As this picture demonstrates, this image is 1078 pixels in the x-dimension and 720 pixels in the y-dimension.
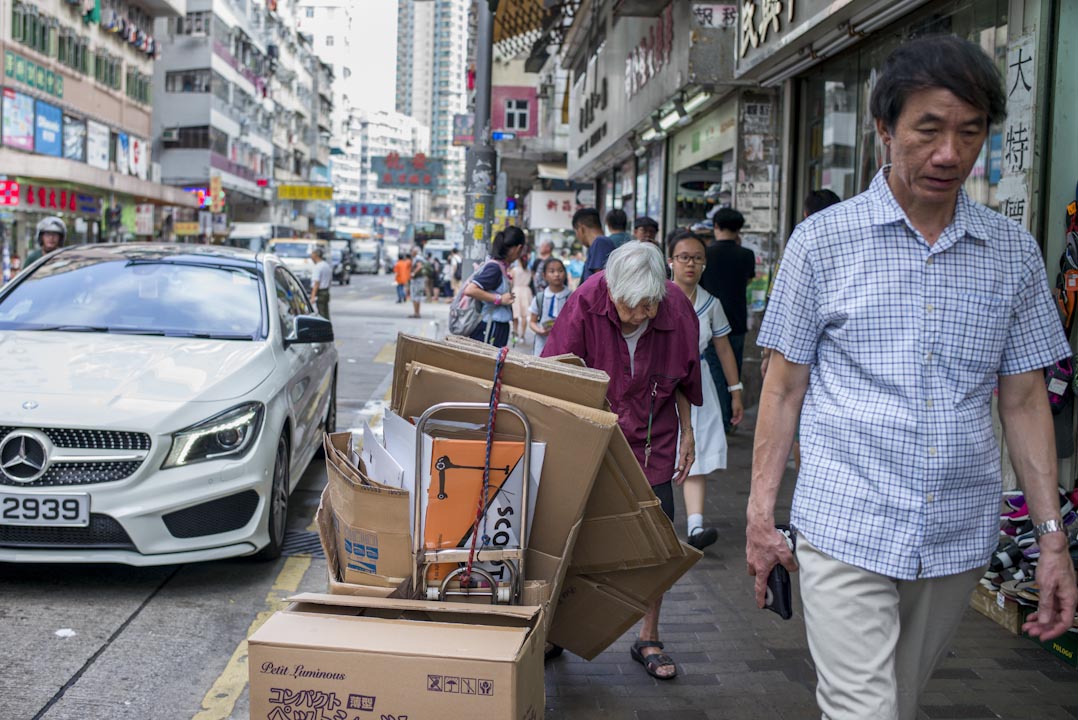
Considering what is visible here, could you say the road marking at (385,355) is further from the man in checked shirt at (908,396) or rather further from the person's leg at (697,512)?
the man in checked shirt at (908,396)

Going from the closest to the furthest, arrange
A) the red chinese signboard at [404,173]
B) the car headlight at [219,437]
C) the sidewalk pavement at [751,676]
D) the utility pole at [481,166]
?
the sidewalk pavement at [751,676] < the car headlight at [219,437] < the utility pole at [481,166] < the red chinese signboard at [404,173]

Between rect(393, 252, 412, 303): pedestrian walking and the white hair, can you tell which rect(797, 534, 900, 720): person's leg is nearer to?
the white hair

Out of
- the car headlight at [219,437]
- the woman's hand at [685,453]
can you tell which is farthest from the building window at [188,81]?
the woman's hand at [685,453]

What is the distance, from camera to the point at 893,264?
2.53 metres

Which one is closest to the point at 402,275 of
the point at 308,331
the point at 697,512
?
the point at 308,331

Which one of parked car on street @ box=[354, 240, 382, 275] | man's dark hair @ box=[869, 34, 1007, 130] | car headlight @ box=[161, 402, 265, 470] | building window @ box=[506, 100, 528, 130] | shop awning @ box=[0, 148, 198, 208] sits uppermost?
building window @ box=[506, 100, 528, 130]

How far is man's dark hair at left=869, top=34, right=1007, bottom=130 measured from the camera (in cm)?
244

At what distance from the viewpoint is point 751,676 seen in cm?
445

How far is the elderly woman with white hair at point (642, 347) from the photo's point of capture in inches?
165

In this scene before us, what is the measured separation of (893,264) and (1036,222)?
3.62 m

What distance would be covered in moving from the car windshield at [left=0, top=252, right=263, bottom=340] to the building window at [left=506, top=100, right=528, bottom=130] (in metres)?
35.1

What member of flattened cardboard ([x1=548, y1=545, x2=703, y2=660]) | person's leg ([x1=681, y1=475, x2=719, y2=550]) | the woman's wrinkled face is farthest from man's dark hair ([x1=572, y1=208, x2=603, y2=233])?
flattened cardboard ([x1=548, y1=545, x2=703, y2=660])

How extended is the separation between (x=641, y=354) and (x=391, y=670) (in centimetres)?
195

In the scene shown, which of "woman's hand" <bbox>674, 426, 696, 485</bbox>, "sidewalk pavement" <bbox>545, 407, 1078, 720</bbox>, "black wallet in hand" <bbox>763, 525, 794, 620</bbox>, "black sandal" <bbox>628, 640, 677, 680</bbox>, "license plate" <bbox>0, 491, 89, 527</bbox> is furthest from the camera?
"license plate" <bbox>0, 491, 89, 527</bbox>
